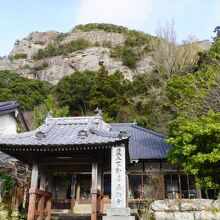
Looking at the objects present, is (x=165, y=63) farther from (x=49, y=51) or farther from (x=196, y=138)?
(x=49, y=51)

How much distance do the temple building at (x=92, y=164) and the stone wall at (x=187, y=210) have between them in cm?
144

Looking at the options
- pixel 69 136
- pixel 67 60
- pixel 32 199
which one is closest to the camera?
pixel 32 199

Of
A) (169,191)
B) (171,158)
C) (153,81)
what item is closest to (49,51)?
(153,81)

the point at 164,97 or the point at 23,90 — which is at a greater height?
the point at 23,90

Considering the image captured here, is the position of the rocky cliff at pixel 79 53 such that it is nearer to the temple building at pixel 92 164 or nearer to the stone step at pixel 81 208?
the temple building at pixel 92 164

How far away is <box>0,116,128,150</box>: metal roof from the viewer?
474 inches

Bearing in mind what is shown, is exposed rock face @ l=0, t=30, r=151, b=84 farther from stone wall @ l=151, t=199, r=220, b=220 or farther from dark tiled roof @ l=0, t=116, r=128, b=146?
stone wall @ l=151, t=199, r=220, b=220

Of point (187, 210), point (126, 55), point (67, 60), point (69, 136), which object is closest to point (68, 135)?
point (69, 136)

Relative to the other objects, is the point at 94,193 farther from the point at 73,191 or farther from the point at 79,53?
the point at 79,53

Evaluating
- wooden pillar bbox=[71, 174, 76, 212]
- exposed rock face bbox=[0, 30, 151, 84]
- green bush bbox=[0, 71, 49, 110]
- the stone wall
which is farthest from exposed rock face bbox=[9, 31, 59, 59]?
the stone wall

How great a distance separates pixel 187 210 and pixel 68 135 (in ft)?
19.7

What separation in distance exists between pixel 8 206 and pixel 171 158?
915 cm

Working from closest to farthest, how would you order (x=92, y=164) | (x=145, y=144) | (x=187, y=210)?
(x=187, y=210)
(x=92, y=164)
(x=145, y=144)

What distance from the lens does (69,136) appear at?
43.6 feet
